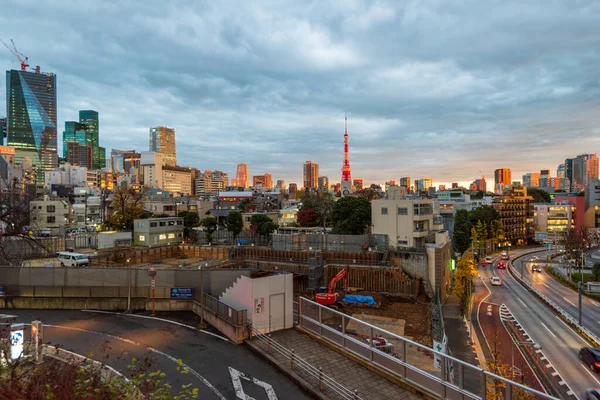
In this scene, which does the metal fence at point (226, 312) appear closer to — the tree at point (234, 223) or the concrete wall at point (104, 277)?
the concrete wall at point (104, 277)

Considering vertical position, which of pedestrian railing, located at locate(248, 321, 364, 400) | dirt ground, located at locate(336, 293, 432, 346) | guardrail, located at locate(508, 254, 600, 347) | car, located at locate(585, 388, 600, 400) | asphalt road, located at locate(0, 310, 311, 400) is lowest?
guardrail, located at locate(508, 254, 600, 347)

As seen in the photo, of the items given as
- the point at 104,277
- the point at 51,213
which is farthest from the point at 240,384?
the point at 51,213

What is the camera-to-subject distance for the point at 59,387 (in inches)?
297

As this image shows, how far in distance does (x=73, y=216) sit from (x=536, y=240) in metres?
111

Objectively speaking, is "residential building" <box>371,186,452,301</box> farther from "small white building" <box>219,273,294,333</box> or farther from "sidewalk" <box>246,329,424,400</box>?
"sidewalk" <box>246,329,424,400</box>

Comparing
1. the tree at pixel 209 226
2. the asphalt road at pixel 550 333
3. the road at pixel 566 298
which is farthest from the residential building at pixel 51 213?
the road at pixel 566 298

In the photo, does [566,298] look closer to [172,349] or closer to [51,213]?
[172,349]

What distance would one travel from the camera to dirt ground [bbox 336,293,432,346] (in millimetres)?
27078

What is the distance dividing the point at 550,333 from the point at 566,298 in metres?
14.1

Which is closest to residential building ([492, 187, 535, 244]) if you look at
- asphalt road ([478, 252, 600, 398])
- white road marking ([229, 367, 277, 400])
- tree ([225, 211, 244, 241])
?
asphalt road ([478, 252, 600, 398])

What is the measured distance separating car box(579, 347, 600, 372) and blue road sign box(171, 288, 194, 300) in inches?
1018

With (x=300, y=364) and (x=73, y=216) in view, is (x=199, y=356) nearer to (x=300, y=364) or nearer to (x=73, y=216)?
(x=300, y=364)

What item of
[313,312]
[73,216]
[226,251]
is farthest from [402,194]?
[73,216]

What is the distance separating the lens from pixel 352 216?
52.5m
